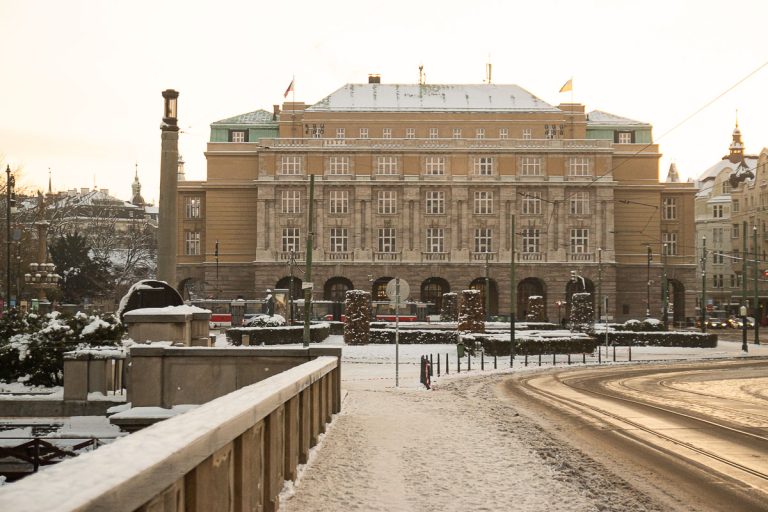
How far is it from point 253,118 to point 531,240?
31.9m

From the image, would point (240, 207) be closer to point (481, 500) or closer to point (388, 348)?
point (388, 348)

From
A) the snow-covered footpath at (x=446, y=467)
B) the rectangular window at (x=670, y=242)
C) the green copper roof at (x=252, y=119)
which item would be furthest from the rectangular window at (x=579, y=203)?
the snow-covered footpath at (x=446, y=467)

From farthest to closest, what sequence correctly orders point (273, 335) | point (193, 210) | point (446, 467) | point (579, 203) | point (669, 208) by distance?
1. point (193, 210)
2. point (669, 208)
3. point (579, 203)
4. point (273, 335)
5. point (446, 467)

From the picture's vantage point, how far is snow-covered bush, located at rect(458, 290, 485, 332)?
52094mm

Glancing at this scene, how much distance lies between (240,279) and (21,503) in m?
91.4

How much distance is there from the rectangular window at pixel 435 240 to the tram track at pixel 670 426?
60.2 metres

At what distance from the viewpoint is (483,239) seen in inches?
3629

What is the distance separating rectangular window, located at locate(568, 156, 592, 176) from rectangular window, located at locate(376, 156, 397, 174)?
17.1 metres

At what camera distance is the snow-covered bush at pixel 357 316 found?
2024 inches

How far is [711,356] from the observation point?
47969 mm

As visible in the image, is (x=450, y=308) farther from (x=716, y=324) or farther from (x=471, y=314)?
(x=716, y=324)

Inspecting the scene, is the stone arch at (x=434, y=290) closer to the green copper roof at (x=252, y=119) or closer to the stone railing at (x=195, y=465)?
the green copper roof at (x=252, y=119)

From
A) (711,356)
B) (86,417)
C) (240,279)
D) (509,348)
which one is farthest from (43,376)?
(240,279)

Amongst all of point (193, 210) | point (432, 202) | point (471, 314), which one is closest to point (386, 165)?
point (432, 202)
